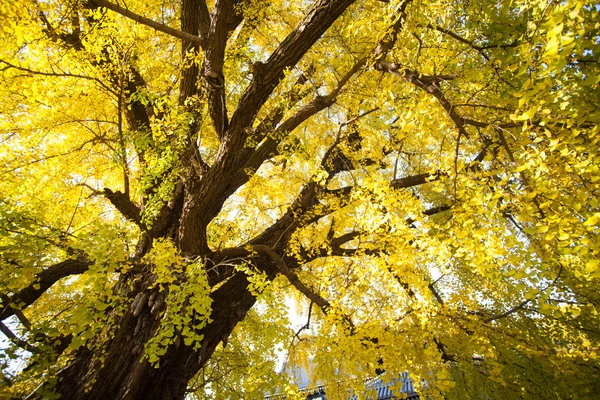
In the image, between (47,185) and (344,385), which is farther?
(47,185)

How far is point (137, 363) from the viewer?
3414 mm

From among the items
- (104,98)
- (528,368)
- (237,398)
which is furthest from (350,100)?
(237,398)

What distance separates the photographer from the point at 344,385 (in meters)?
4.43

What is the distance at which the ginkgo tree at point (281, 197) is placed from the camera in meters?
2.40

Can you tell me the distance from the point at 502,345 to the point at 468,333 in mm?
727

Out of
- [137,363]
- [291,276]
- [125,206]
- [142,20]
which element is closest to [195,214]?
[125,206]

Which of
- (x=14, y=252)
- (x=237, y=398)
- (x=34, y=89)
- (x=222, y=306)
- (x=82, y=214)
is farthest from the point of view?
(x=82, y=214)

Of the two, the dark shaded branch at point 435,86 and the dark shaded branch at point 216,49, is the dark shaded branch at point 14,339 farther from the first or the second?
the dark shaded branch at point 435,86

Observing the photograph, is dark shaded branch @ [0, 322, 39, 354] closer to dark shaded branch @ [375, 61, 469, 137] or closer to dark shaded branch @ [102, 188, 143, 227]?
dark shaded branch @ [102, 188, 143, 227]

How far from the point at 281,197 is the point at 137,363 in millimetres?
3351

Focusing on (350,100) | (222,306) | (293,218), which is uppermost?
(350,100)

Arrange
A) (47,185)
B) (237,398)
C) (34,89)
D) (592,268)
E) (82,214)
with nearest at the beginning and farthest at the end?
(592,268) → (34,89) → (47,185) → (237,398) → (82,214)

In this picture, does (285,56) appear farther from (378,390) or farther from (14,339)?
(378,390)

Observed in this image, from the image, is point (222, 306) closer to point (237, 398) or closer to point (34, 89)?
point (237, 398)
